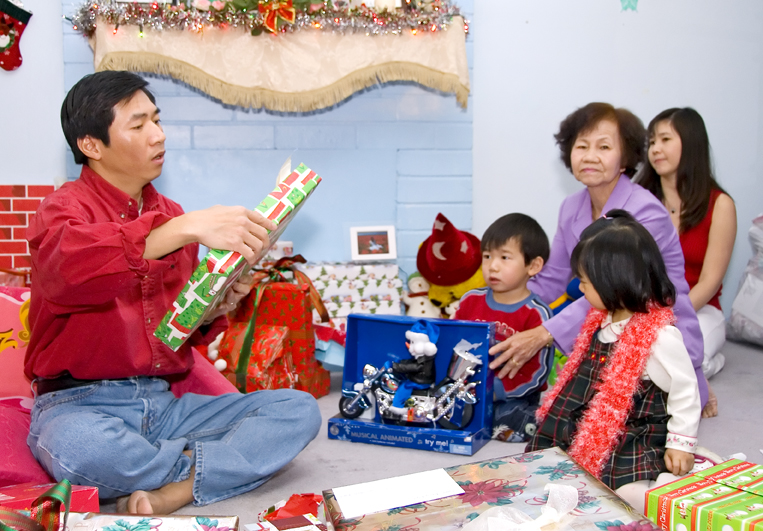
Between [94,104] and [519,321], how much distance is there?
134 centimetres

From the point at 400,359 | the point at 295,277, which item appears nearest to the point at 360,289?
the point at 295,277

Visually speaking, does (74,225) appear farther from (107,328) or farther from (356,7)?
(356,7)

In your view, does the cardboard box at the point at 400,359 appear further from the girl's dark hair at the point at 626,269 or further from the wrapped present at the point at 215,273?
the wrapped present at the point at 215,273

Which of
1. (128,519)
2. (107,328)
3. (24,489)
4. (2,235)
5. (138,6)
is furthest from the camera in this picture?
(2,235)

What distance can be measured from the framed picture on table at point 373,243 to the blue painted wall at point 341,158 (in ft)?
0.18

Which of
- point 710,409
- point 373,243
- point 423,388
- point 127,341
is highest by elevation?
point 373,243

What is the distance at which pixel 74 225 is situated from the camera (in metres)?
1.36

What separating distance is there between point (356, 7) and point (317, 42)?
0.19 metres

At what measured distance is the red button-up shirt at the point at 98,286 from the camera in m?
1.31

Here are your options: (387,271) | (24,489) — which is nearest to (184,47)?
(387,271)

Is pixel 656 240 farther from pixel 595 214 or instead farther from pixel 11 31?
pixel 11 31

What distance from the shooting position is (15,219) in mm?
2713

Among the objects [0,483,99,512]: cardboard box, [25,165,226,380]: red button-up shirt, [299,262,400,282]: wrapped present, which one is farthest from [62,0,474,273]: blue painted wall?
[0,483,99,512]: cardboard box

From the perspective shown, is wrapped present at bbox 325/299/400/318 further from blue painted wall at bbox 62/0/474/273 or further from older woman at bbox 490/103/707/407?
older woman at bbox 490/103/707/407
